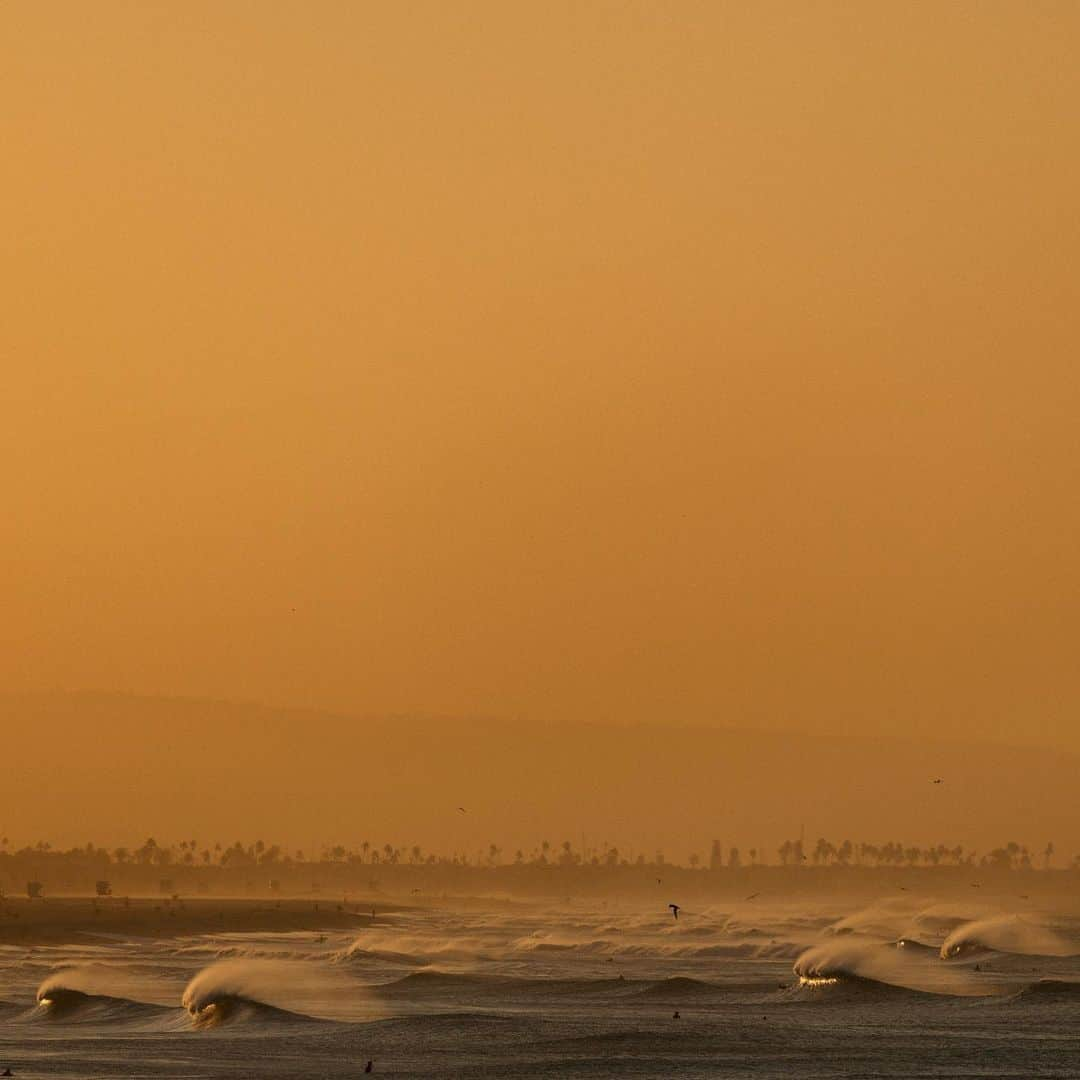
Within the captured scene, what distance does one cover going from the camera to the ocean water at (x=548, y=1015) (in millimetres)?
71312

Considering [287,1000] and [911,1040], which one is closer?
[911,1040]

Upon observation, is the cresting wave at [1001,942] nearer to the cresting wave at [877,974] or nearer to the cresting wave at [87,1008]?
the cresting wave at [877,974]

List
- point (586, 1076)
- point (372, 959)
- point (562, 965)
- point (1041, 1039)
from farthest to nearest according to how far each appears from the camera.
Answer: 1. point (372, 959)
2. point (562, 965)
3. point (1041, 1039)
4. point (586, 1076)

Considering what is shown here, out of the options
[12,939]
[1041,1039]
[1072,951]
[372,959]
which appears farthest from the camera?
[12,939]

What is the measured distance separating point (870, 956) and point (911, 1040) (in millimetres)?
50754

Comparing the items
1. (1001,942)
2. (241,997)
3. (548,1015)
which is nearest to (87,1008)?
(241,997)

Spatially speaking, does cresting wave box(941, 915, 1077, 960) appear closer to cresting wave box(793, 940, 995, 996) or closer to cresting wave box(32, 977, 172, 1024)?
cresting wave box(793, 940, 995, 996)

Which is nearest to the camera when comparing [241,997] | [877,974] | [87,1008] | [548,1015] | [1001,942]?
[87,1008]

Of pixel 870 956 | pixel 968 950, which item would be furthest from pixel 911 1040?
pixel 968 950

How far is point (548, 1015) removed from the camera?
93.7m

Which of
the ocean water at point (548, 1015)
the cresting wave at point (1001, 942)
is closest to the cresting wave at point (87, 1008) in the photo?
the ocean water at point (548, 1015)

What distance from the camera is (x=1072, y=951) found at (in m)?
164

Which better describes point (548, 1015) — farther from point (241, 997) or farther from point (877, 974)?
point (877, 974)

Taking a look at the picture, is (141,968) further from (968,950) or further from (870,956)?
(968,950)
